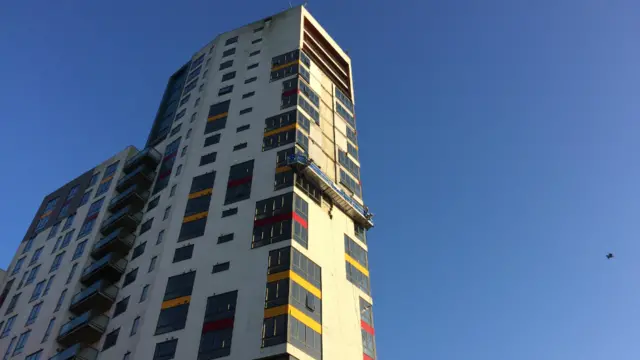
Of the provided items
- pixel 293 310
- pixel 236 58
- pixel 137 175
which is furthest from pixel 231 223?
pixel 236 58

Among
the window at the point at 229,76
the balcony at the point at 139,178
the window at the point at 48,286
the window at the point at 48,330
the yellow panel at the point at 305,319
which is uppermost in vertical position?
the window at the point at 229,76

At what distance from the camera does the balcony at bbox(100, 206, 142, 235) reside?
65.9 m

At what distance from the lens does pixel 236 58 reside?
79062mm

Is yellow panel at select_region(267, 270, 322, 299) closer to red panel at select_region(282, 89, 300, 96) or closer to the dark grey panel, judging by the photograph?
red panel at select_region(282, 89, 300, 96)

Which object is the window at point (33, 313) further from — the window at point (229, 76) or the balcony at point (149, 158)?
the window at point (229, 76)

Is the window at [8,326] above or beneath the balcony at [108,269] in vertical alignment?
beneath

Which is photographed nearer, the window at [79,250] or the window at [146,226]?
the window at [146,226]

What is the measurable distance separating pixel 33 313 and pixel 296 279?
121 feet

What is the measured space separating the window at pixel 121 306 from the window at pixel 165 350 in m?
10.0

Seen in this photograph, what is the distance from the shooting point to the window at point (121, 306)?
5531cm

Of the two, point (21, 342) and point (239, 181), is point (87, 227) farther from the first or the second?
point (239, 181)

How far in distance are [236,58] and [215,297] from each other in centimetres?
4113

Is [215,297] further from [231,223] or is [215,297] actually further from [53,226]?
[53,226]

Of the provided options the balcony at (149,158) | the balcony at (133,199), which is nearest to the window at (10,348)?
the balcony at (133,199)
